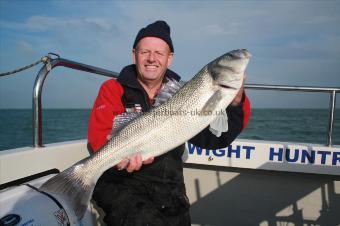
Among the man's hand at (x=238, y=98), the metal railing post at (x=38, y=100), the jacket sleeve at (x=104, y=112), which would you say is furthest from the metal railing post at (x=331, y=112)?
the metal railing post at (x=38, y=100)

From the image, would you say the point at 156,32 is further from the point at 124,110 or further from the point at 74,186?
the point at 74,186

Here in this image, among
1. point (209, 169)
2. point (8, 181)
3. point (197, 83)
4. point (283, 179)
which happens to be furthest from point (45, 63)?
point (283, 179)

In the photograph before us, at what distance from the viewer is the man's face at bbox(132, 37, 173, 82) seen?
125 inches

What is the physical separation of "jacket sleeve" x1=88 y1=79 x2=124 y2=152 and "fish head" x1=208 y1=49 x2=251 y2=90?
3.62ft

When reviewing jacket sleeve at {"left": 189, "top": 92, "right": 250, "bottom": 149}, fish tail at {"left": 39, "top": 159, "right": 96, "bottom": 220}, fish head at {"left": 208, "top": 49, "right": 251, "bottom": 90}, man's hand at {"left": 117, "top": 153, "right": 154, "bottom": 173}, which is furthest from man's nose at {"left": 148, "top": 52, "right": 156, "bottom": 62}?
fish tail at {"left": 39, "top": 159, "right": 96, "bottom": 220}

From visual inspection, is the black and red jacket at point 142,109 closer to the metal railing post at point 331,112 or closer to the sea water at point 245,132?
the metal railing post at point 331,112

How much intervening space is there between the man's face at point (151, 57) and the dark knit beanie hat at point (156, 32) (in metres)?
0.04

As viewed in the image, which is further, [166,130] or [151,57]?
[151,57]

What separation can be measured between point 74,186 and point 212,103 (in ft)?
4.36

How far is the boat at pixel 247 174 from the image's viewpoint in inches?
114

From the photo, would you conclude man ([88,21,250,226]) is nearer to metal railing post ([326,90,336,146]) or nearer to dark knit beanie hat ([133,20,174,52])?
dark knit beanie hat ([133,20,174,52])

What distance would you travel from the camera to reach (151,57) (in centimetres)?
318

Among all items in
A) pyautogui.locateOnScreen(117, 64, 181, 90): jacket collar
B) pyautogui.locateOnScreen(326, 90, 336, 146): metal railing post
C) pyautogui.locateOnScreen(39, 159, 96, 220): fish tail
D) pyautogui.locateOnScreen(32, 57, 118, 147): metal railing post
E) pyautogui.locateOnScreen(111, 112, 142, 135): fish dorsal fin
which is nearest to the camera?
pyautogui.locateOnScreen(39, 159, 96, 220): fish tail

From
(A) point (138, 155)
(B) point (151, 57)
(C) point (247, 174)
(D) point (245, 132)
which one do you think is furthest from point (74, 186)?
(D) point (245, 132)
